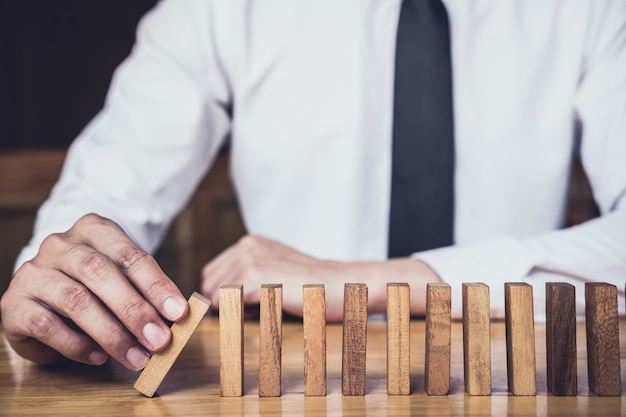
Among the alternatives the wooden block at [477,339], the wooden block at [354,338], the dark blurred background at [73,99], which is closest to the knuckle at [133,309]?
the wooden block at [354,338]

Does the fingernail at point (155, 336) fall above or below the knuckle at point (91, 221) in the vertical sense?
below

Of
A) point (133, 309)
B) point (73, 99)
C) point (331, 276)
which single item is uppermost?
point (133, 309)

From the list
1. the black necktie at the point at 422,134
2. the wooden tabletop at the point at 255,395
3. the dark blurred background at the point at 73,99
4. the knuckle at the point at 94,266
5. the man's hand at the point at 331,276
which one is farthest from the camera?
the dark blurred background at the point at 73,99

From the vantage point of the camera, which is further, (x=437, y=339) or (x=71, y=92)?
(x=71, y=92)

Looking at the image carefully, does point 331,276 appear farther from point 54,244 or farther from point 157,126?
point 157,126

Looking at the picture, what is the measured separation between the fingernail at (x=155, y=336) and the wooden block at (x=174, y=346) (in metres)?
0.01

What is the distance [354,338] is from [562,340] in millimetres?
226

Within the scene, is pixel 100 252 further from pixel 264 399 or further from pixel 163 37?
pixel 163 37

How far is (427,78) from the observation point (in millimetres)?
1457

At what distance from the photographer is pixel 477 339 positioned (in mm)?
758

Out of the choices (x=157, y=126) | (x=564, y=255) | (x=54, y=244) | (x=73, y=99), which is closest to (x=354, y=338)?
(x=54, y=244)

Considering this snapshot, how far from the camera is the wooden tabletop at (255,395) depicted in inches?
27.9

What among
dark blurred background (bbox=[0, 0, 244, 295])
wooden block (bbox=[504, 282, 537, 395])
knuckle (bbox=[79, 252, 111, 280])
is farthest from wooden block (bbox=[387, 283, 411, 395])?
dark blurred background (bbox=[0, 0, 244, 295])

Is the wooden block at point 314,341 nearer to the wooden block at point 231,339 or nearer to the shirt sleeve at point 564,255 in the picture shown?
the wooden block at point 231,339
